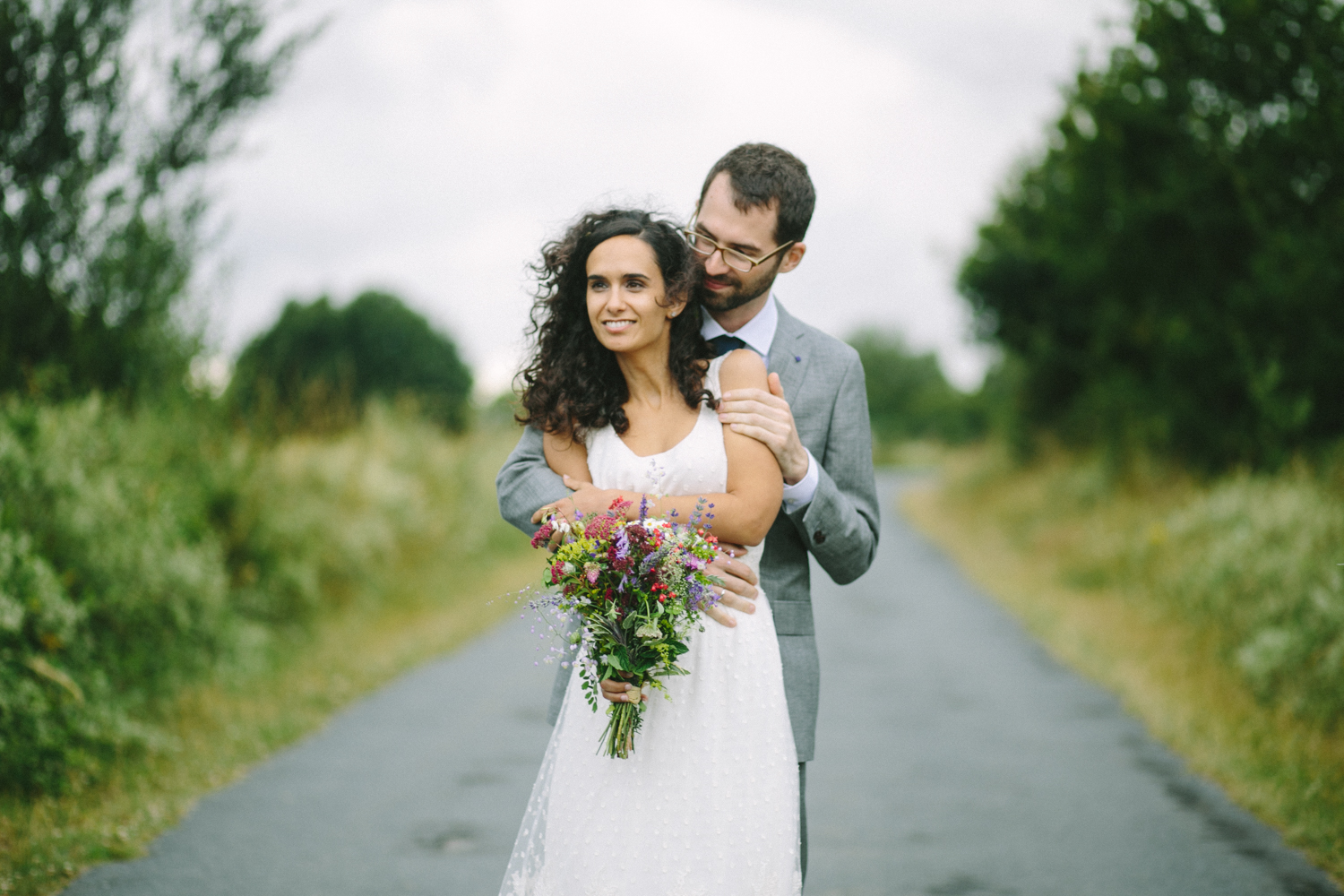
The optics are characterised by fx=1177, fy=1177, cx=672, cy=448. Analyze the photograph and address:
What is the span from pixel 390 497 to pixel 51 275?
5.20 meters

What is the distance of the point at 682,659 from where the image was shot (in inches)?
114

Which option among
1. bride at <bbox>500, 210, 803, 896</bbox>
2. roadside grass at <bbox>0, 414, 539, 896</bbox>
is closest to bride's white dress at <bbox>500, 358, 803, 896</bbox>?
bride at <bbox>500, 210, 803, 896</bbox>

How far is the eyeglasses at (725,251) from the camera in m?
3.08

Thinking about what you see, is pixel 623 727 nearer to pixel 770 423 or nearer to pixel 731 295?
pixel 770 423

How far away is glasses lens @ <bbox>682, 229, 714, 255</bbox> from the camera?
3.10 m

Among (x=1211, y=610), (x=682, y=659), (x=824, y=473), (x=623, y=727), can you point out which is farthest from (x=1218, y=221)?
(x=623, y=727)

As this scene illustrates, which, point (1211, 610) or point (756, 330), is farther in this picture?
point (1211, 610)

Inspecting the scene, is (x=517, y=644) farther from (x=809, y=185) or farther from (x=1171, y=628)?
(x=809, y=185)

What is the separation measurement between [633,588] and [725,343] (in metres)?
0.84

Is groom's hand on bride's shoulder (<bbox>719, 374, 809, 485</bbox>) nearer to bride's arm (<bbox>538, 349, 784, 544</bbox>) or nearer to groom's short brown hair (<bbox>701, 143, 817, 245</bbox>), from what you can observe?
bride's arm (<bbox>538, 349, 784, 544</bbox>)

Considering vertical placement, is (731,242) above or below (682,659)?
above

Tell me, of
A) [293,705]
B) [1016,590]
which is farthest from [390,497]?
[1016,590]

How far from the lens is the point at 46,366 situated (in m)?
7.19

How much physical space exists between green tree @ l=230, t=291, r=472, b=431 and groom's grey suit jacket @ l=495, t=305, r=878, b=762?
40.6 feet
